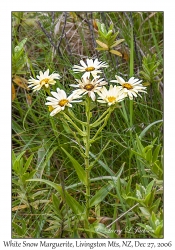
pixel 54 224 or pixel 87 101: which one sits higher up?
pixel 87 101

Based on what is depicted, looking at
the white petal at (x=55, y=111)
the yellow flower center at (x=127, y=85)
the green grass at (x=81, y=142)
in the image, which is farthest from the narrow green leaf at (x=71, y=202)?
the yellow flower center at (x=127, y=85)

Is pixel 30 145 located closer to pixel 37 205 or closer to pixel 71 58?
pixel 37 205

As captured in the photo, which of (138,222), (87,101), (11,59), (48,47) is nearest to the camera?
(87,101)

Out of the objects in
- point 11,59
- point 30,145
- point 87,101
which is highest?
point 11,59

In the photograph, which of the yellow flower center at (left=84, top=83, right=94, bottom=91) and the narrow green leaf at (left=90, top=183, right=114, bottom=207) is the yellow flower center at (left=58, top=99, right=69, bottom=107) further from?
the narrow green leaf at (left=90, top=183, right=114, bottom=207)

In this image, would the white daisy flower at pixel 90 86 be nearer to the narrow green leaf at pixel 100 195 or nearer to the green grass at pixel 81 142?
the green grass at pixel 81 142

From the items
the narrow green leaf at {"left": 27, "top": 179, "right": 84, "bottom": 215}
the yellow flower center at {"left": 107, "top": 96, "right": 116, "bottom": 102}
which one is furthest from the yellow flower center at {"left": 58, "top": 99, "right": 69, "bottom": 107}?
the narrow green leaf at {"left": 27, "top": 179, "right": 84, "bottom": 215}

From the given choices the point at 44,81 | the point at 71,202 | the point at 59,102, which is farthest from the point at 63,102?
the point at 71,202

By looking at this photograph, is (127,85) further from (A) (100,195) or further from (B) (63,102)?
(A) (100,195)
